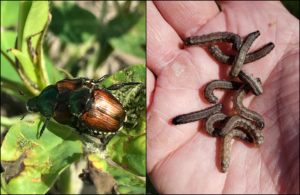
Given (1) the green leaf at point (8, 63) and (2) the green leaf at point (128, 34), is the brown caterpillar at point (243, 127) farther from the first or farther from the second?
(1) the green leaf at point (8, 63)

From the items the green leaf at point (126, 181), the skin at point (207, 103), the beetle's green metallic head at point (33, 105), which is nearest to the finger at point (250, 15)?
the skin at point (207, 103)

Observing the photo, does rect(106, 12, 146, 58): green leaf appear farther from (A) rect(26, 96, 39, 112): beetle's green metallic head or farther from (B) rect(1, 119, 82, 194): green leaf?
(B) rect(1, 119, 82, 194): green leaf

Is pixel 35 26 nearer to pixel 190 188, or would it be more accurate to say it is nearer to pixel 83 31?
pixel 83 31

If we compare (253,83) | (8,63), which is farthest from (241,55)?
(8,63)

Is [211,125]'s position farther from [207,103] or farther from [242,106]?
[242,106]

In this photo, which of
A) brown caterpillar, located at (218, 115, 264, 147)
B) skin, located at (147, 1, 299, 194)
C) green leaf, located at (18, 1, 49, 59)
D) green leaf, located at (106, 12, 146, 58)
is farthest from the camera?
green leaf, located at (106, 12, 146, 58)

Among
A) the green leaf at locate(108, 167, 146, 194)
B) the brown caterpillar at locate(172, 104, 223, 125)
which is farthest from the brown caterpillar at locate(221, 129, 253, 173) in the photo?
the green leaf at locate(108, 167, 146, 194)

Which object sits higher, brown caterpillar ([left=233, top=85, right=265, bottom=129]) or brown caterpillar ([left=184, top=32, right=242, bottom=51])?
brown caterpillar ([left=184, top=32, right=242, bottom=51])

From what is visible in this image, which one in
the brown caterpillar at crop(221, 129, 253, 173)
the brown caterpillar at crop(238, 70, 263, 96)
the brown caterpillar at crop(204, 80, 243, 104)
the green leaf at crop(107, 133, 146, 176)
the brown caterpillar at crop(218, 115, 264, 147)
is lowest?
the brown caterpillar at crop(221, 129, 253, 173)
